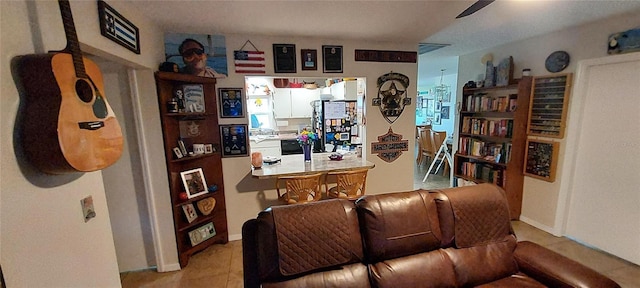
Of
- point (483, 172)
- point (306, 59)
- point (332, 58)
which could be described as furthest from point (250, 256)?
point (483, 172)

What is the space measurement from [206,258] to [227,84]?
1.82 meters

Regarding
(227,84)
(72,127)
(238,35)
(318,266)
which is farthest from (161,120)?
(318,266)

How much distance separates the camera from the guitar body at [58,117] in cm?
91

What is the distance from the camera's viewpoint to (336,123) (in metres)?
4.99

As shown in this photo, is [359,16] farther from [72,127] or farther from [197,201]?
[197,201]

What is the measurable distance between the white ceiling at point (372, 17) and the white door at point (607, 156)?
0.62 meters

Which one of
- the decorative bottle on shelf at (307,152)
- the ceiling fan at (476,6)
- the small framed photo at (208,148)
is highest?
the ceiling fan at (476,6)

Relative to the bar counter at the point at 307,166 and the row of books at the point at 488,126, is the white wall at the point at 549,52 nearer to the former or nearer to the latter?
the row of books at the point at 488,126

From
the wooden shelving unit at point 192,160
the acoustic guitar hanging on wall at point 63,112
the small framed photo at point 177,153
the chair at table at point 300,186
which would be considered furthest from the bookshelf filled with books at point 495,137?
the acoustic guitar hanging on wall at point 63,112

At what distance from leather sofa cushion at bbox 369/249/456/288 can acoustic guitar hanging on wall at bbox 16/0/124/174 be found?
1464 millimetres

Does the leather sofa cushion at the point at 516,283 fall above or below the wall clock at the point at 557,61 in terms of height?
below

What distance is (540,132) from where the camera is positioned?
9.89ft

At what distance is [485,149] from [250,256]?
362 centimetres

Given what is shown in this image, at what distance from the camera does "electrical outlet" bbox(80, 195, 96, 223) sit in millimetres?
Result: 1225
